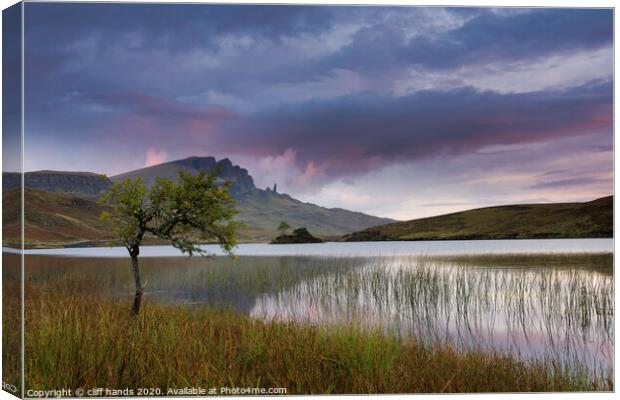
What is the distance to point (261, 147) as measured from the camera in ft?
27.2

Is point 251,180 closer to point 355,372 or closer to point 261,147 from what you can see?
point 261,147

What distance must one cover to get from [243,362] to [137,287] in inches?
87.4

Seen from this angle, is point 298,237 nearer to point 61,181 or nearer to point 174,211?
point 174,211

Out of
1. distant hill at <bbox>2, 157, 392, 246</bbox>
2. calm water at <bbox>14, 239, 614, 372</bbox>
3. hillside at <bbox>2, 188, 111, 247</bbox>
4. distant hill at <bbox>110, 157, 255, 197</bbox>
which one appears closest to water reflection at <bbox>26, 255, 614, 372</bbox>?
calm water at <bbox>14, 239, 614, 372</bbox>

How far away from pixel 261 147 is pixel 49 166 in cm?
301

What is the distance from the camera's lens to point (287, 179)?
27.9ft

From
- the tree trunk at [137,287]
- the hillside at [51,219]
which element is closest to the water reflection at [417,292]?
the tree trunk at [137,287]

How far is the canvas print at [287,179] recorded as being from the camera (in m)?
7.02

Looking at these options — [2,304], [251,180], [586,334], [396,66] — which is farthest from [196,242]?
[586,334]

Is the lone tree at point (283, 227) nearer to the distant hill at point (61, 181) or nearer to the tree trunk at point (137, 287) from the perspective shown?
the tree trunk at point (137, 287)

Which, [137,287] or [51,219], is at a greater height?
[51,219]

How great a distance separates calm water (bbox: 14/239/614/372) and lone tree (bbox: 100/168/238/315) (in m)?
0.36

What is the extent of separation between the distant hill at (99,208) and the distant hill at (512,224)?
0.51 meters

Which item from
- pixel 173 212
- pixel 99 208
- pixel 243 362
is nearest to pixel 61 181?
pixel 99 208
